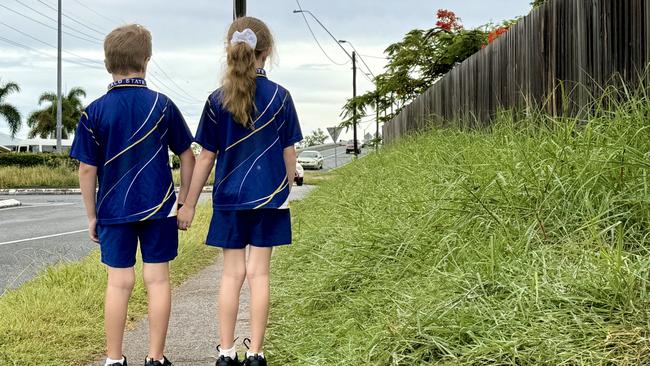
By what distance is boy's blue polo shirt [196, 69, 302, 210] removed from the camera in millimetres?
3256

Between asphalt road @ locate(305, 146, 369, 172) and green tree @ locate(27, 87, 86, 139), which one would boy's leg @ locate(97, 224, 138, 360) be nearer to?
asphalt road @ locate(305, 146, 369, 172)

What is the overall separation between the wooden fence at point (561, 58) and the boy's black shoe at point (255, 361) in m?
2.38

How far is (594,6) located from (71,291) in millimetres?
4740

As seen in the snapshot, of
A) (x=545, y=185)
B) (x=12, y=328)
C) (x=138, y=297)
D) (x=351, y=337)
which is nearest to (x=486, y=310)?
(x=351, y=337)

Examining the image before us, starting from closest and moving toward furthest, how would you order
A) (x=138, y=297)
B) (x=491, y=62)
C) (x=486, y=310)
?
(x=486, y=310), (x=138, y=297), (x=491, y=62)

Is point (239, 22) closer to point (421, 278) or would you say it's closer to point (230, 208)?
point (230, 208)

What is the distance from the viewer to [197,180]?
3.30 metres

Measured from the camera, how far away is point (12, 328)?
390 cm

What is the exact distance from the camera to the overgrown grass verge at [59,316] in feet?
11.7

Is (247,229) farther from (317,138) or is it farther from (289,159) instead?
(317,138)

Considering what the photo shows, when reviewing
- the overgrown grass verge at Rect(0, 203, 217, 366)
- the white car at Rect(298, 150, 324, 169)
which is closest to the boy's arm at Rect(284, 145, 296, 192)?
the overgrown grass verge at Rect(0, 203, 217, 366)

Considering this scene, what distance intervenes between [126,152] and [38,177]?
89.3 ft

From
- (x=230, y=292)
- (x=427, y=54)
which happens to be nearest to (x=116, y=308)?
(x=230, y=292)

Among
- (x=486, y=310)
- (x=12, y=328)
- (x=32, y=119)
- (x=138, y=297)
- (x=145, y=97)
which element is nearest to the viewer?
(x=486, y=310)
